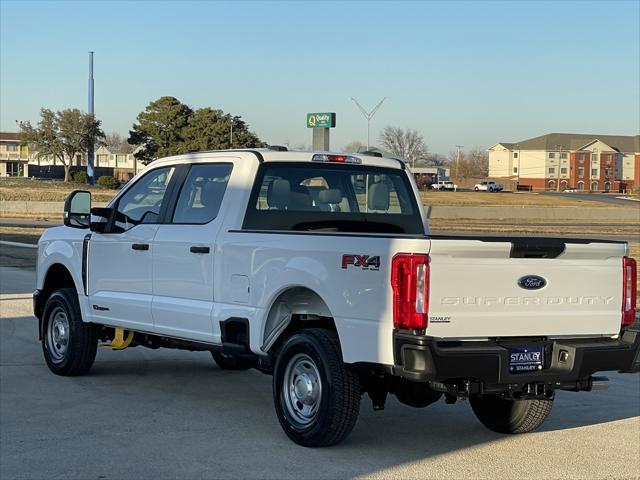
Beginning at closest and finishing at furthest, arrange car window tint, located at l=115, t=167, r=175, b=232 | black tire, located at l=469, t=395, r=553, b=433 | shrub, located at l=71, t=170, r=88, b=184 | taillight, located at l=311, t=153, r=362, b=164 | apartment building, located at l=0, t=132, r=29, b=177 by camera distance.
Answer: black tire, located at l=469, t=395, r=553, b=433
taillight, located at l=311, t=153, r=362, b=164
car window tint, located at l=115, t=167, r=175, b=232
shrub, located at l=71, t=170, r=88, b=184
apartment building, located at l=0, t=132, r=29, b=177

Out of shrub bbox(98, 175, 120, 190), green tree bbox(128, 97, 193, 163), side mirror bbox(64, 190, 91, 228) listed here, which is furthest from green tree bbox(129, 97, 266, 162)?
side mirror bbox(64, 190, 91, 228)

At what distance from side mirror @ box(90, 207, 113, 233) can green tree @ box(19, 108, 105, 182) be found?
71993 millimetres

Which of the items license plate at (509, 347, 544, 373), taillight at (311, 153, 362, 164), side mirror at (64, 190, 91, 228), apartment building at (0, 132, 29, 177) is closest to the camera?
license plate at (509, 347, 544, 373)

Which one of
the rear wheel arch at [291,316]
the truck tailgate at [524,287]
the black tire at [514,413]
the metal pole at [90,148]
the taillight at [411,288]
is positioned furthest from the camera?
the metal pole at [90,148]

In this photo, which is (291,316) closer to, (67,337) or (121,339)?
(121,339)

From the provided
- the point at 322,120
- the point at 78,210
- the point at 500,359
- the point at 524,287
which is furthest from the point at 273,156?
the point at 322,120

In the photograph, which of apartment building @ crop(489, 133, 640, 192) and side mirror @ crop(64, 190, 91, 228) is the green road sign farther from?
apartment building @ crop(489, 133, 640, 192)

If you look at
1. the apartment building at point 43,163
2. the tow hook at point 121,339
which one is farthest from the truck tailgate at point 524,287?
the apartment building at point 43,163

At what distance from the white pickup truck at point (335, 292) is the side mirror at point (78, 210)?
0.01 metres

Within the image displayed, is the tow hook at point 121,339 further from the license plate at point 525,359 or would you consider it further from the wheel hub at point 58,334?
the license plate at point 525,359

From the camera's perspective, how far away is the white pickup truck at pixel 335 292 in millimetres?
6164

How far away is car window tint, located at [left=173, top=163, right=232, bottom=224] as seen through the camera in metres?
8.08

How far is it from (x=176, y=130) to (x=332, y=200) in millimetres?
80058

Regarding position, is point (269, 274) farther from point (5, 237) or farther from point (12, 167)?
point (12, 167)
